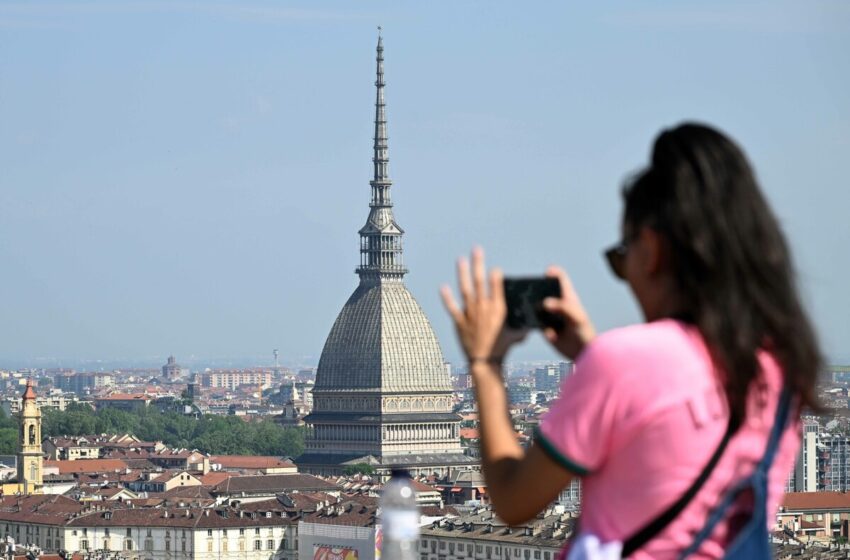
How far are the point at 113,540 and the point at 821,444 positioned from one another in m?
41.5

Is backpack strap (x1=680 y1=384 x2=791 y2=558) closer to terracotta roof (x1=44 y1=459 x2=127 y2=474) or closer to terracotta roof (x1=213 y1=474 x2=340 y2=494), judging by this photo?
terracotta roof (x1=213 y1=474 x2=340 y2=494)

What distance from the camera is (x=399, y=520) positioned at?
3.82m

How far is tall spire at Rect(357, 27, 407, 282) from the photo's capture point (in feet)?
361

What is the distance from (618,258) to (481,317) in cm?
22

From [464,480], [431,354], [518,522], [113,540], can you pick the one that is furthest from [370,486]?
[518,522]

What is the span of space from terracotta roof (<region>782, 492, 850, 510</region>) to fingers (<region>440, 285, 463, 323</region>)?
66002 mm

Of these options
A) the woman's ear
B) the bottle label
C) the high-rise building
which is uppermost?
the high-rise building

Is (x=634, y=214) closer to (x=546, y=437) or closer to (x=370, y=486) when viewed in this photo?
(x=546, y=437)

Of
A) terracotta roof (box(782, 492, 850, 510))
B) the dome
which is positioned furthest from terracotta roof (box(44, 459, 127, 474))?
terracotta roof (box(782, 492, 850, 510))

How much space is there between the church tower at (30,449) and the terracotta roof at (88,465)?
8.71 metres

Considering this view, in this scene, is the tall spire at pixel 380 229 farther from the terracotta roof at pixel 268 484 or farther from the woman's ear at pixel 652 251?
the woman's ear at pixel 652 251

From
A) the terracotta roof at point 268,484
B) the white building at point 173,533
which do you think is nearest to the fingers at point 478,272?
the white building at point 173,533

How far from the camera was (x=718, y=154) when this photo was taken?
3.66 metres

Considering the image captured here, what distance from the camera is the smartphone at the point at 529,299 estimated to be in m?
3.74
